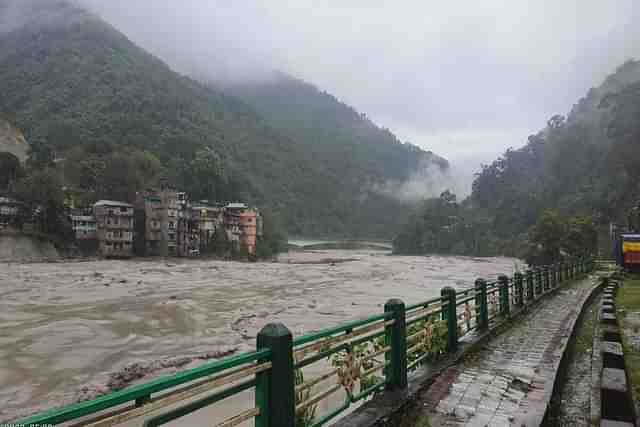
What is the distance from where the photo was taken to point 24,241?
42094 millimetres

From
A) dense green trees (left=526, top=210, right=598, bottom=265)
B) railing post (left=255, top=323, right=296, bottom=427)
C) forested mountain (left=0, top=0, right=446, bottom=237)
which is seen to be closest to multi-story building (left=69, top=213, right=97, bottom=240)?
forested mountain (left=0, top=0, right=446, bottom=237)

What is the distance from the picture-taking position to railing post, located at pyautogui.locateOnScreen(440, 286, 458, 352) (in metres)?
6.66

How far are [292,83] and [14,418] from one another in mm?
199409

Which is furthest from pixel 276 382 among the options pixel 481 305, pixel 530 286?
pixel 530 286

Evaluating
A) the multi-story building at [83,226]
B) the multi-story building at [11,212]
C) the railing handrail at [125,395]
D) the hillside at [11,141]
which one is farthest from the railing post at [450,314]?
the hillside at [11,141]

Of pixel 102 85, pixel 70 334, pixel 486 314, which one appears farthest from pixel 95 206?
pixel 102 85

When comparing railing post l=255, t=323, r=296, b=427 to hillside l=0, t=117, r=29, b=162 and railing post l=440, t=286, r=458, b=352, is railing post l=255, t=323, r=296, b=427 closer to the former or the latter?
railing post l=440, t=286, r=458, b=352

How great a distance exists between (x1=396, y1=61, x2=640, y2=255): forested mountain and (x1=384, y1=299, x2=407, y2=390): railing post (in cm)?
6305

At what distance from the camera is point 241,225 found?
60.6 m

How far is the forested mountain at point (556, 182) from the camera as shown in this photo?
6381 cm

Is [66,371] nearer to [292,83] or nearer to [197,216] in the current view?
[197,216]

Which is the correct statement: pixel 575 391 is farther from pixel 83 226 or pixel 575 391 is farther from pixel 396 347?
pixel 83 226

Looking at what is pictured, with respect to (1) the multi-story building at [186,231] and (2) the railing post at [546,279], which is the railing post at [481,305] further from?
(1) the multi-story building at [186,231]

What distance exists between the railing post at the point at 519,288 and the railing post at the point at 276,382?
991 cm
